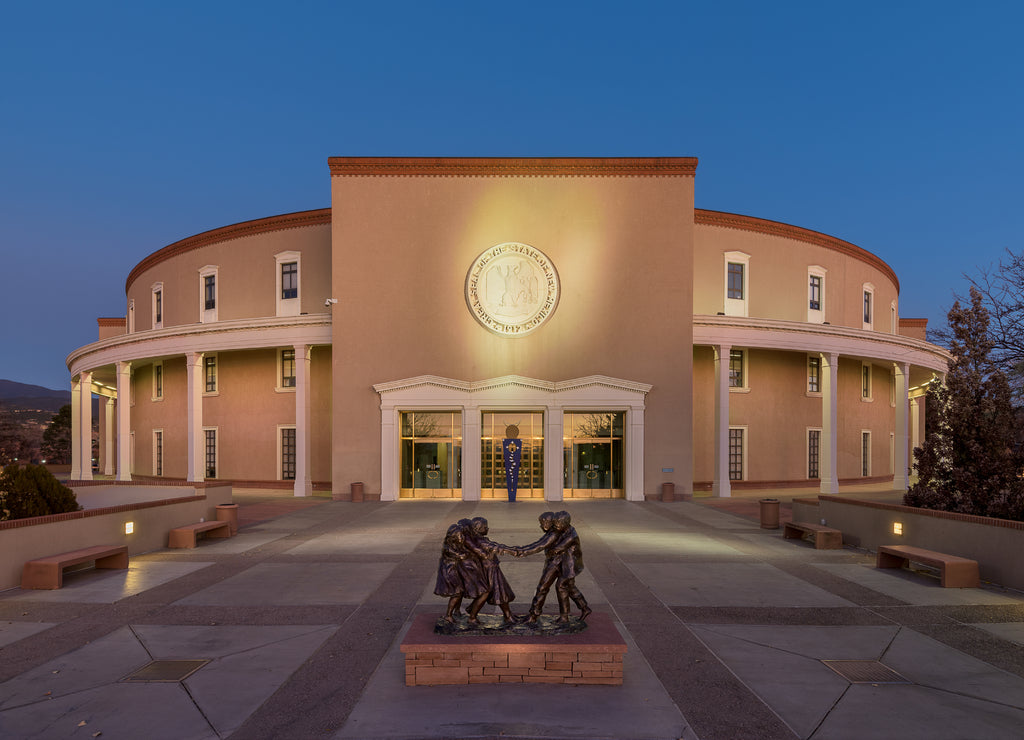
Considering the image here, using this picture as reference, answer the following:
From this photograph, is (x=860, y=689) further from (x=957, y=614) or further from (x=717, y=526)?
(x=717, y=526)

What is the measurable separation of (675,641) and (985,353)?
35.5 ft

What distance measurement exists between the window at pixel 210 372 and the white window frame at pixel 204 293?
2.09 m

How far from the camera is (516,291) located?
84.7ft

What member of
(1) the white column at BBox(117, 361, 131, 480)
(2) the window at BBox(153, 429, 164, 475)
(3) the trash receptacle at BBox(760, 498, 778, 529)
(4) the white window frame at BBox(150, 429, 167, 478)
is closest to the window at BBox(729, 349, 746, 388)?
(3) the trash receptacle at BBox(760, 498, 778, 529)

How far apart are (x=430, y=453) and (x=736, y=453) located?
15247 mm

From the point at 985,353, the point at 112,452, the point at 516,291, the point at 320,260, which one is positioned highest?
the point at 320,260

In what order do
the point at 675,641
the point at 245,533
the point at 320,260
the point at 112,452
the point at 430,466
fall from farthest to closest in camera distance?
the point at 112,452 < the point at 320,260 < the point at 430,466 < the point at 245,533 < the point at 675,641

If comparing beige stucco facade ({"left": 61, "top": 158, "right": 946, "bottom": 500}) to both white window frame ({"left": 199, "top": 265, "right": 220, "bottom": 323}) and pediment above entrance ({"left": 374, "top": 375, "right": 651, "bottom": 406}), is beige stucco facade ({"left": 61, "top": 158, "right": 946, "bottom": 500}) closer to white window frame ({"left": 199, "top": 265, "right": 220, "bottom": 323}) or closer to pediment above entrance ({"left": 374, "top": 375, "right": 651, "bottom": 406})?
pediment above entrance ({"left": 374, "top": 375, "right": 651, "bottom": 406})

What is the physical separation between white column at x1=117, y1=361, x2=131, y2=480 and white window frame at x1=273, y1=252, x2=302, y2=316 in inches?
331

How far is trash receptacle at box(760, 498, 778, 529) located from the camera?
17.6 meters

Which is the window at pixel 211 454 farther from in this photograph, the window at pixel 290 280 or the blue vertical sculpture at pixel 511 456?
the blue vertical sculpture at pixel 511 456

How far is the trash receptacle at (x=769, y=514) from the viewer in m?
17.6

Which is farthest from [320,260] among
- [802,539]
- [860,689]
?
Answer: [860,689]

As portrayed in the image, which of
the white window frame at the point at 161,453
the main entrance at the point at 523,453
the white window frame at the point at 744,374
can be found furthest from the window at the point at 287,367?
the white window frame at the point at 744,374
